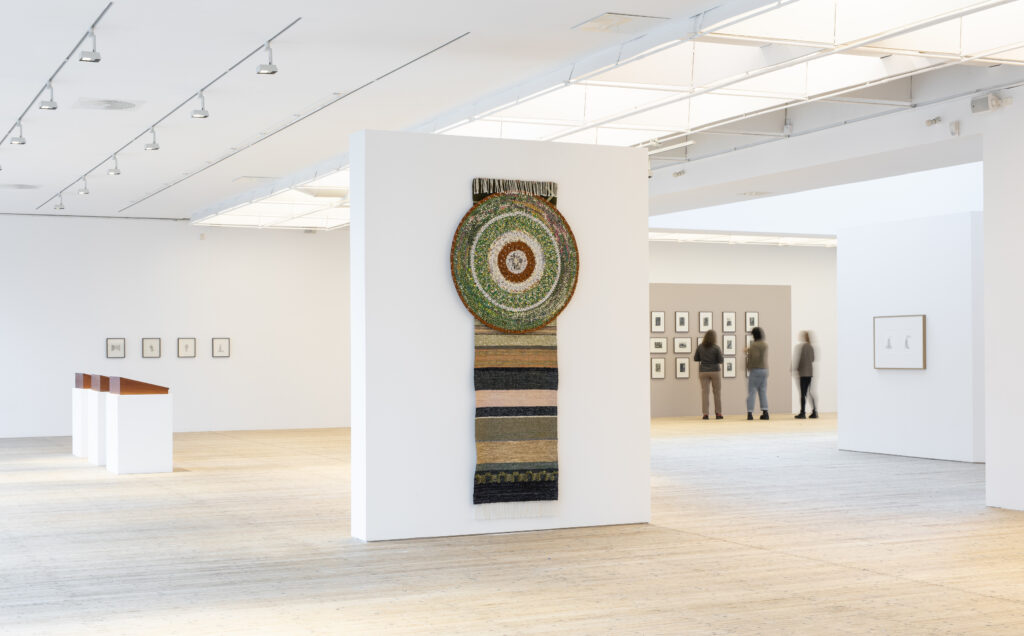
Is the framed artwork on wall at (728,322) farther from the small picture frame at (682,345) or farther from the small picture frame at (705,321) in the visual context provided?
the small picture frame at (682,345)

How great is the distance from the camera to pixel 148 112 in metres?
11.5

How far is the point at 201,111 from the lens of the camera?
10.3m

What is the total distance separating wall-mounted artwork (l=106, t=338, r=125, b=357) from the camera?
1986 cm

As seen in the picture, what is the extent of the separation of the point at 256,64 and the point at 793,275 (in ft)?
55.8

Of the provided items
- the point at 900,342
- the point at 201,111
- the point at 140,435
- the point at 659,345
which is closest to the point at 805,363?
the point at 659,345

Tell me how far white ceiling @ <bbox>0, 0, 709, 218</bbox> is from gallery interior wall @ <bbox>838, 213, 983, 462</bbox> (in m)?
6.98

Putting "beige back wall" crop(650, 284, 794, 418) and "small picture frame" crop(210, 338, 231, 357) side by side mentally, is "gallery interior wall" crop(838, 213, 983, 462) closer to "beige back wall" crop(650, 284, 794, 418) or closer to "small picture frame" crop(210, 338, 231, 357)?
"beige back wall" crop(650, 284, 794, 418)

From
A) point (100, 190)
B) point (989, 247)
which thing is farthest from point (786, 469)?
point (100, 190)

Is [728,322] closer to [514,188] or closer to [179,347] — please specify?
[179,347]

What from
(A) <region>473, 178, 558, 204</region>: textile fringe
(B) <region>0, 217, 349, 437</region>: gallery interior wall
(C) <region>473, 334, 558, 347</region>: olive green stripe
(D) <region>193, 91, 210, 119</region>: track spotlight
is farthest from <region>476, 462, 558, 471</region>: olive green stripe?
(B) <region>0, 217, 349, 437</region>: gallery interior wall

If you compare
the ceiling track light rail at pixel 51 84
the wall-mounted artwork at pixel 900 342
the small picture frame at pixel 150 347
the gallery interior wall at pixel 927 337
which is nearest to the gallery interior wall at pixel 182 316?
the small picture frame at pixel 150 347

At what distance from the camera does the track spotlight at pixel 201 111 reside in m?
10.3

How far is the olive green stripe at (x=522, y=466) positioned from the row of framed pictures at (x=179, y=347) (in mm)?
12545

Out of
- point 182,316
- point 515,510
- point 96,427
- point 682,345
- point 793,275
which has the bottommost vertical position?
point 515,510
